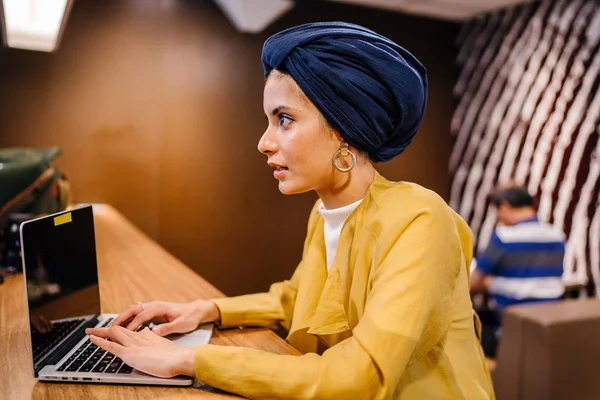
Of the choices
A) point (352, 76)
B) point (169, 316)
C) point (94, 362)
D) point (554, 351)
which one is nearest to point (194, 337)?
point (169, 316)

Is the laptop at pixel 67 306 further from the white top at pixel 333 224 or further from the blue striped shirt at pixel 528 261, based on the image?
the blue striped shirt at pixel 528 261

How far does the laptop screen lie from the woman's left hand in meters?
0.11

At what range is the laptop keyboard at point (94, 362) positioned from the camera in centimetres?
86

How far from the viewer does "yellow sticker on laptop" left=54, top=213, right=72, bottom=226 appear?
0.97 m

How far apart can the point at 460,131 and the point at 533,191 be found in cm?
102

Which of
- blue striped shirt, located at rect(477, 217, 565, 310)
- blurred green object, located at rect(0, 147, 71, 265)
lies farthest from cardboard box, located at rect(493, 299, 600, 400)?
blurred green object, located at rect(0, 147, 71, 265)

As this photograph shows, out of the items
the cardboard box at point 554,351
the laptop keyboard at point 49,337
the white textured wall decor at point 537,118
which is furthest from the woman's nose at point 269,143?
the white textured wall decor at point 537,118

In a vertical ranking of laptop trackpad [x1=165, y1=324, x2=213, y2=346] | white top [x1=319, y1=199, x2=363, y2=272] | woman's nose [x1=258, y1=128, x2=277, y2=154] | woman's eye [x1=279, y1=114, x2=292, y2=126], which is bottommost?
laptop trackpad [x1=165, y1=324, x2=213, y2=346]

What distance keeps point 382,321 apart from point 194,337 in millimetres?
450

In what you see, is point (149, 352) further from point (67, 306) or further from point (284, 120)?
point (284, 120)

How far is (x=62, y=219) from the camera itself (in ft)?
3.27

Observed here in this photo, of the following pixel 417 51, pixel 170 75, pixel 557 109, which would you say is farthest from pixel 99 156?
pixel 557 109

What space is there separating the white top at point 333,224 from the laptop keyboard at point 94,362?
0.43 metres

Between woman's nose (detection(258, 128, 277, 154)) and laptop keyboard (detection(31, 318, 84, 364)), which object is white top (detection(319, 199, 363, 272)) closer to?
woman's nose (detection(258, 128, 277, 154))
